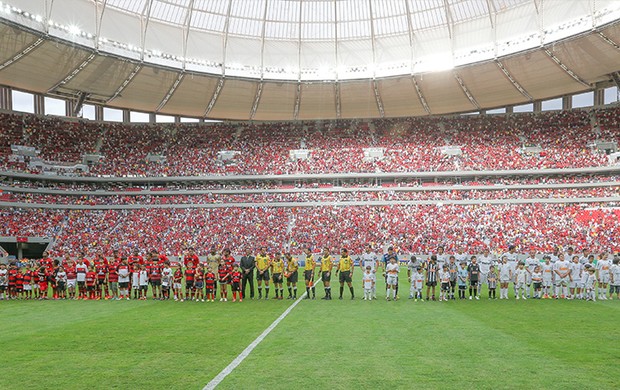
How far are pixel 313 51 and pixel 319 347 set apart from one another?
38.6 meters

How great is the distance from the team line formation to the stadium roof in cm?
2175

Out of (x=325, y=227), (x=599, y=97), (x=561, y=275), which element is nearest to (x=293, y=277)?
(x=561, y=275)

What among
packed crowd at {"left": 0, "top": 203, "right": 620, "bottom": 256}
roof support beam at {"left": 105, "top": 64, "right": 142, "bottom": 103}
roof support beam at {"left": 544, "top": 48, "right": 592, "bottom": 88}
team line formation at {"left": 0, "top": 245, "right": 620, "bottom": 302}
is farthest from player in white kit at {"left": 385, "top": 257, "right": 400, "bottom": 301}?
roof support beam at {"left": 105, "top": 64, "right": 142, "bottom": 103}

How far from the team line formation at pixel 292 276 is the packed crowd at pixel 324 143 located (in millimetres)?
30717

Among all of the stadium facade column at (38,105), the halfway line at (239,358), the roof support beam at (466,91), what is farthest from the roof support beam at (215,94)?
the halfway line at (239,358)

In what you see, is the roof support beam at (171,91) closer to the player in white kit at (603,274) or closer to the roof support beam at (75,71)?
the roof support beam at (75,71)

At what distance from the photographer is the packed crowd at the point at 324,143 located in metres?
47.7

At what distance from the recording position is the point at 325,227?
144 ft

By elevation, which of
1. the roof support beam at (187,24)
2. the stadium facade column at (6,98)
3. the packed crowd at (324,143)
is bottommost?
the packed crowd at (324,143)

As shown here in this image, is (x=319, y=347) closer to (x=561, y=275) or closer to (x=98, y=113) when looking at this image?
(x=561, y=275)

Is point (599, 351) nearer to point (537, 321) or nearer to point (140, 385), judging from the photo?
point (537, 321)

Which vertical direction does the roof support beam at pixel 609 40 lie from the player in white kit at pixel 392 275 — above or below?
above

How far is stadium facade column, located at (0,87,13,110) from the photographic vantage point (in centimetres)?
4815

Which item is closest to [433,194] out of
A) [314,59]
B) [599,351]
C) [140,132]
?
[314,59]
